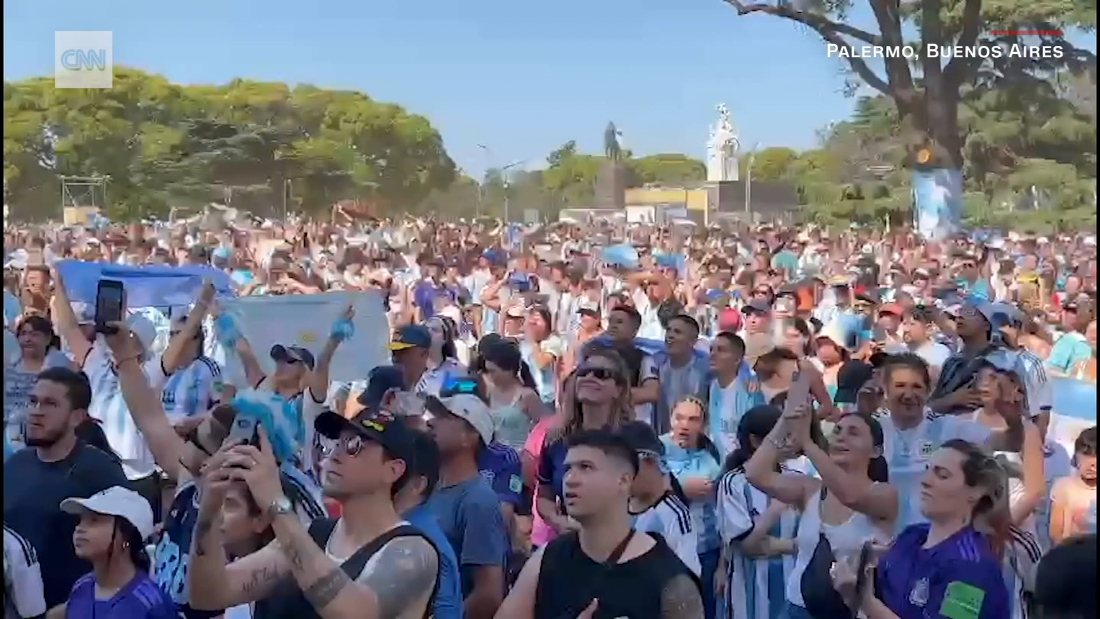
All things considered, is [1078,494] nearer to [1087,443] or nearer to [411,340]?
[1087,443]

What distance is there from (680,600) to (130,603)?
4.13 feet

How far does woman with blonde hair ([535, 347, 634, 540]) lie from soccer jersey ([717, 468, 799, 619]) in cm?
47

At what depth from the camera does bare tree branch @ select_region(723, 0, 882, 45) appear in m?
7.93

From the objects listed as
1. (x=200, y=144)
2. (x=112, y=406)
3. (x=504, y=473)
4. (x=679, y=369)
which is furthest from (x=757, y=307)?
(x=200, y=144)

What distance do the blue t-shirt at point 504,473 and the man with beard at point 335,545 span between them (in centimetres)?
141

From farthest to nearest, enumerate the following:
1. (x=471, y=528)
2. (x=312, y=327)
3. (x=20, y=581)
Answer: (x=312, y=327) < (x=471, y=528) < (x=20, y=581)

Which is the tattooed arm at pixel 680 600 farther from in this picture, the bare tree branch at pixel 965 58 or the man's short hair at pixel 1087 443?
the bare tree branch at pixel 965 58

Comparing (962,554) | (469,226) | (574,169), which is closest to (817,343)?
(962,554)

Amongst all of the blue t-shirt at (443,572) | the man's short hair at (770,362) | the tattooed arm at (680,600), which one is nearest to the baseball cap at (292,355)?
the man's short hair at (770,362)

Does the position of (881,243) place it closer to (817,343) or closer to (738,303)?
(738,303)

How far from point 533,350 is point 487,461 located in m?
2.75

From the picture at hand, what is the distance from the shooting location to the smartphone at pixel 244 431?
2.93m

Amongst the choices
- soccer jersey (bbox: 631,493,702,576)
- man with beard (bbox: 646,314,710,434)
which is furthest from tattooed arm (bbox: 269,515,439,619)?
man with beard (bbox: 646,314,710,434)

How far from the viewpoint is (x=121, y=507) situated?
10.1 ft
